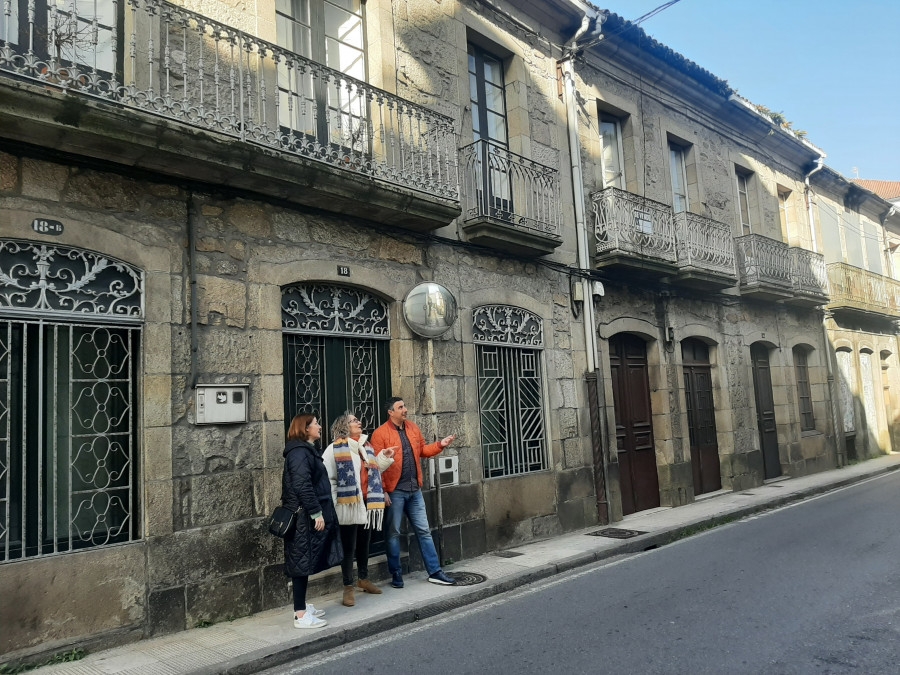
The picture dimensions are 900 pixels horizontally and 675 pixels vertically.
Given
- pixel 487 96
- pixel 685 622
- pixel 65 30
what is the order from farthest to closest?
pixel 487 96 < pixel 65 30 < pixel 685 622

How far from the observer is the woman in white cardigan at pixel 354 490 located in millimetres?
5855

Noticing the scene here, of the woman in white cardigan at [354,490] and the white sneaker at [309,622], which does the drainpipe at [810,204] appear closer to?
the woman in white cardigan at [354,490]

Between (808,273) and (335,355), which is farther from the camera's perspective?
(808,273)

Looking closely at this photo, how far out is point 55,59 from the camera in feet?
16.2

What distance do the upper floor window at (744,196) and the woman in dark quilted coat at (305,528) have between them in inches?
476

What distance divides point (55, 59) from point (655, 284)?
9041 millimetres

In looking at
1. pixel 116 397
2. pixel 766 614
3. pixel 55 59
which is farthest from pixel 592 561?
pixel 55 59

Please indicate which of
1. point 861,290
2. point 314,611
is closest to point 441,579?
point 314,611

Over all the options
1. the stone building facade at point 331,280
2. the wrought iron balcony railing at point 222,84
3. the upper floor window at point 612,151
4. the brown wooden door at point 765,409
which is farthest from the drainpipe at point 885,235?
the wrought iron balcony railing at point 222,84

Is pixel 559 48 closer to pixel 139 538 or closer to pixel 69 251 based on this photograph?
pixel 69 251

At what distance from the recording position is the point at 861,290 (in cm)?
1717

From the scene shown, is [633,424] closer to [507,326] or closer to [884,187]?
[507,326]

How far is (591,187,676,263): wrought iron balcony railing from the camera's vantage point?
33.0ft

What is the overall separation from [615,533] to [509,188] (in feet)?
15.2
